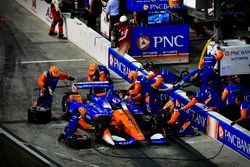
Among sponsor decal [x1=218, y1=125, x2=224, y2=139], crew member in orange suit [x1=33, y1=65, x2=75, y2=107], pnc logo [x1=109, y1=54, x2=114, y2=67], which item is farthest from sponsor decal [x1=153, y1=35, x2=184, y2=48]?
sponsor decal [x1=218, y1=125, x2=224, y2=139]

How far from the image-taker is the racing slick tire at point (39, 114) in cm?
2778

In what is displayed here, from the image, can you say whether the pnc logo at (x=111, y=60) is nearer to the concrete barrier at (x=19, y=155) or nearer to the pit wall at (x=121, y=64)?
the pit wall at (x=121, y=64)

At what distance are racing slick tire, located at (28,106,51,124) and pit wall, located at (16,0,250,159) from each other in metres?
4.01

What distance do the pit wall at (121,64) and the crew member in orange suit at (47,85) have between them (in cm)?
364

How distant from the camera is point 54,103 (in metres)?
30.2

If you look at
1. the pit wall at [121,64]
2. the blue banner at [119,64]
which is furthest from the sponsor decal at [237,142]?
the blue banner at [119,64]

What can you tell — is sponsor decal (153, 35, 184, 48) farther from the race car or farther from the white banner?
the race car

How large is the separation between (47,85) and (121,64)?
5165mm

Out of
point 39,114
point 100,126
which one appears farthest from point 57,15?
point 100,126

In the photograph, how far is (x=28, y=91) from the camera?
103 feet

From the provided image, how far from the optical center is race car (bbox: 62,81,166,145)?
86.6 ft

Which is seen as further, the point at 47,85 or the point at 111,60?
the point at 111,60

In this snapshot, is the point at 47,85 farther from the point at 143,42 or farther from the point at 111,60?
the point at 143,42

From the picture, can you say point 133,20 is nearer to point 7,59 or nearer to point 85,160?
point 7,59
